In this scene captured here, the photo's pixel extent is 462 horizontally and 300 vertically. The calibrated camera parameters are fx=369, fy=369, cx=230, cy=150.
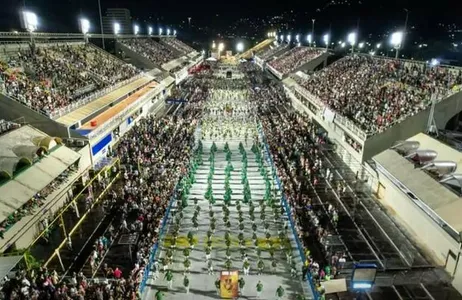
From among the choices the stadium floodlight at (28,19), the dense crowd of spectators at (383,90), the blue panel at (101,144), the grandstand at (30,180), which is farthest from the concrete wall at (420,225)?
the stadium floodlight at (28,19)

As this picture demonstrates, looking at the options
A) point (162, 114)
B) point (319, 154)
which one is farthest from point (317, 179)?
point (162, 114)

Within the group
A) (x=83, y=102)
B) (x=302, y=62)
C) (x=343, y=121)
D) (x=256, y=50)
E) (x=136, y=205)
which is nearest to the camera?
(x=136, y=205)

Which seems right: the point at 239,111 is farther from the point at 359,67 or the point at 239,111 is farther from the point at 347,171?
the point at 347,171

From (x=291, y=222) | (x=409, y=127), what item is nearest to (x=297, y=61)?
(x=409, y=127)

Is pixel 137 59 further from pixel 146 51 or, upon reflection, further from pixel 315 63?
pixel 315 63

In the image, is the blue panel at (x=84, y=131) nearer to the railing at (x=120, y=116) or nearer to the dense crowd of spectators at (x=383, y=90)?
the railing at (x=120, y=116)
